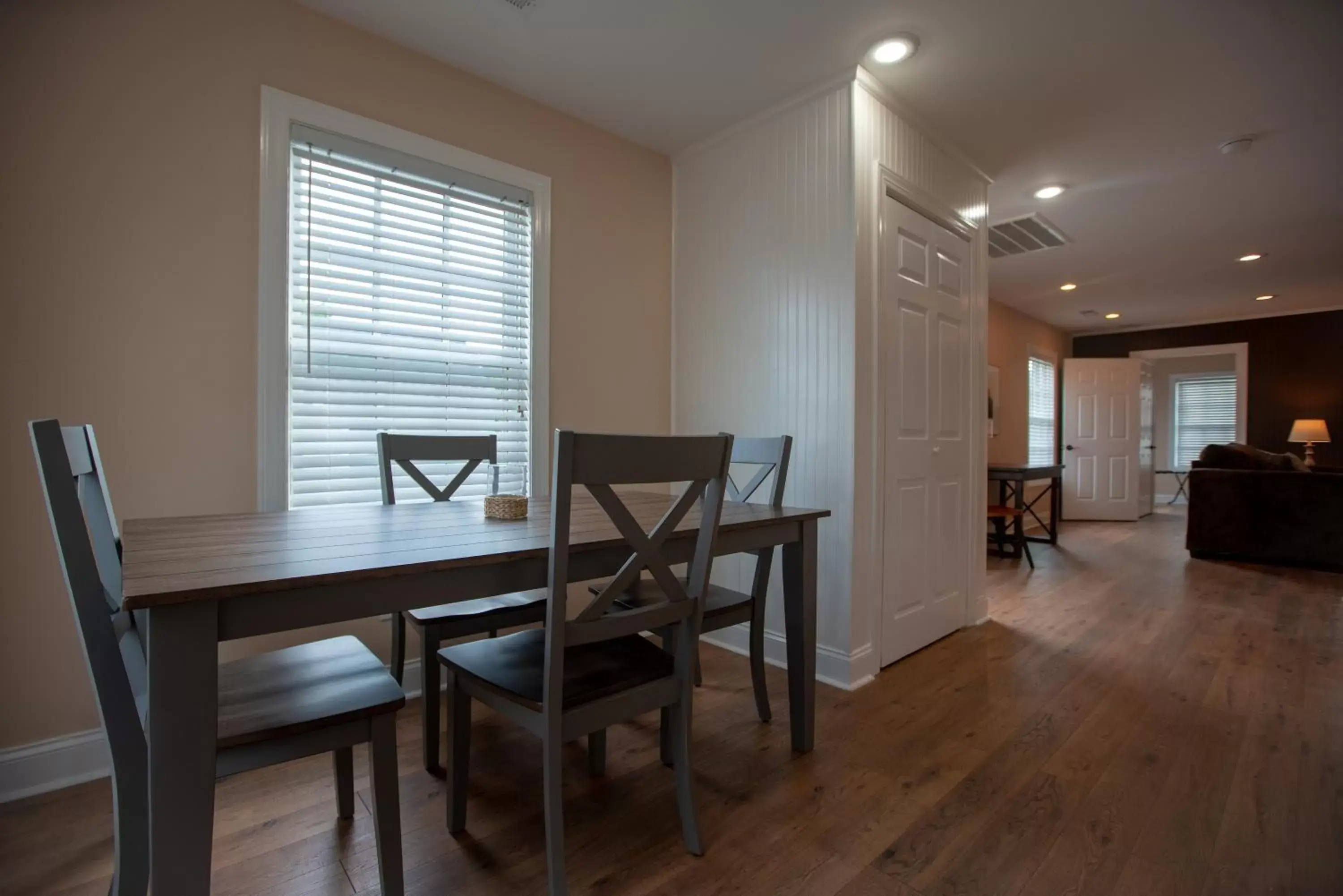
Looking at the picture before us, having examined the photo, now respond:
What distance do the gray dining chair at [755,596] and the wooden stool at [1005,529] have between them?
302 centimetres

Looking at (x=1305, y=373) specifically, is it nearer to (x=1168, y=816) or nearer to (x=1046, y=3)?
(x=1046, y=3)

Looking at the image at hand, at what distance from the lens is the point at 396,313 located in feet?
7.96

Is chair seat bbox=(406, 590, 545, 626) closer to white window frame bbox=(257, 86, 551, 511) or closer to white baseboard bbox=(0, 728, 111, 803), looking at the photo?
white window frame bbox=(257, 86, 551, 511)

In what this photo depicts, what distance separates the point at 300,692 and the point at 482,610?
25.1 inches

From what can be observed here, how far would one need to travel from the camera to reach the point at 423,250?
2494 mm

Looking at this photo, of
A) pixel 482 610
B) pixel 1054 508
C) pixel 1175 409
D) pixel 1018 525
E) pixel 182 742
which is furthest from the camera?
pixel 1175 409

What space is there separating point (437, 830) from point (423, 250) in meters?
2.05

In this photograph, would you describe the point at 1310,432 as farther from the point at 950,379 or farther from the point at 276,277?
the point at 276,277

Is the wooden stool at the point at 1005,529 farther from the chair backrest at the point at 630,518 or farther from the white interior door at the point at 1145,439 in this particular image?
the chair backrest at the point at 630,518

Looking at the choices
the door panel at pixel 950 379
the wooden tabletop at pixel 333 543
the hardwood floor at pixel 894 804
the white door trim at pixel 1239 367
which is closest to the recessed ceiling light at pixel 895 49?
the door panel at pixel 950 379

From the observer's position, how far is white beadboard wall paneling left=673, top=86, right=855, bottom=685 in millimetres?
2566

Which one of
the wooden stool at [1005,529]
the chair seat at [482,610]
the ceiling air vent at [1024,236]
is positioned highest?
the ceiling air vent at [1024,236]

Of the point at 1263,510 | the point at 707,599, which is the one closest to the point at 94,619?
the point at 707,599

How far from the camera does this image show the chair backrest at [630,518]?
1215 mm
